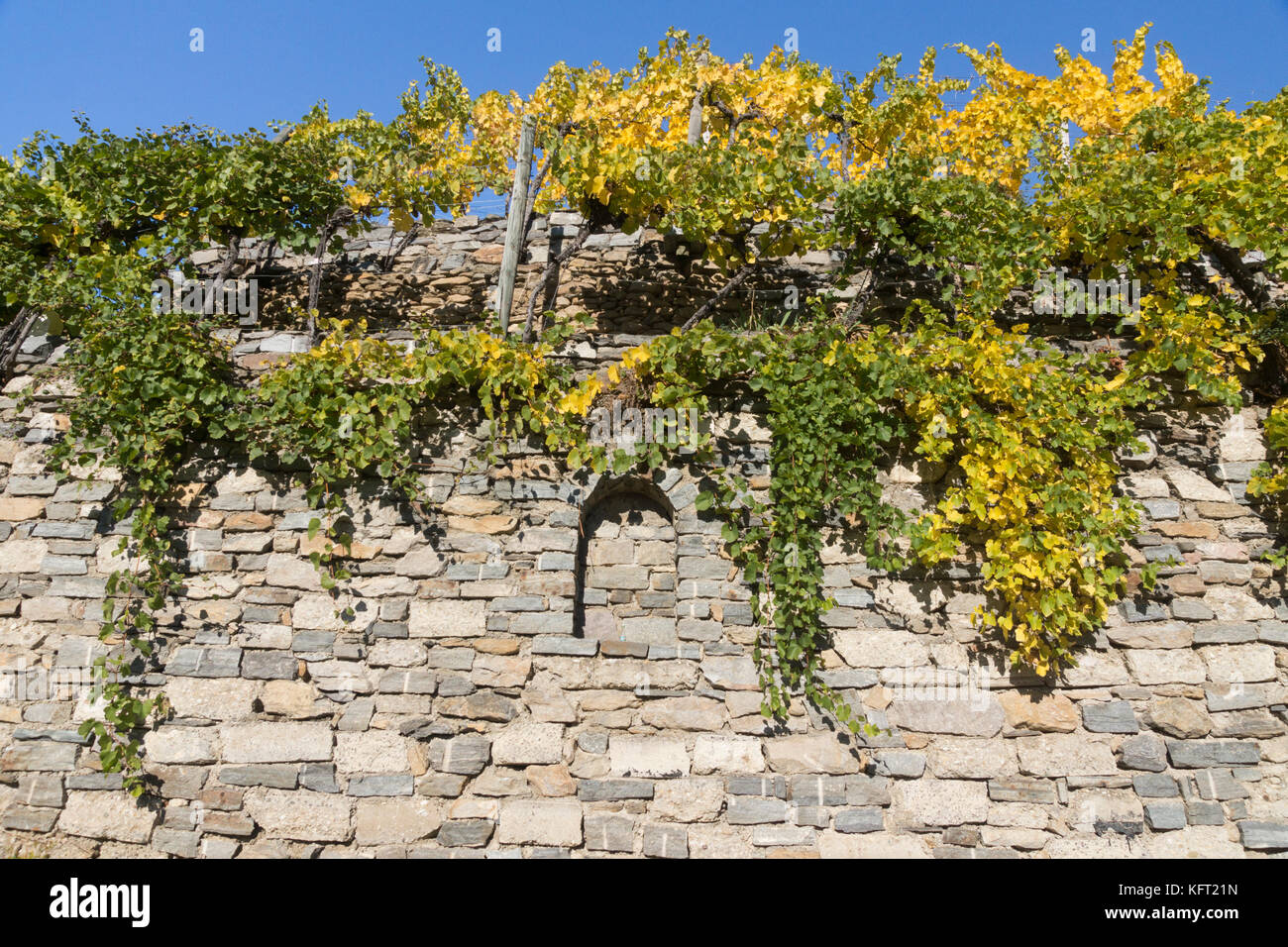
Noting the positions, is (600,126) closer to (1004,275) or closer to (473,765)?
(1004,275)

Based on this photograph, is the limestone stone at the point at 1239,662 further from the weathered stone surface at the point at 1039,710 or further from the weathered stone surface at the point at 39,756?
the weathered stone surface at the point at 39,756

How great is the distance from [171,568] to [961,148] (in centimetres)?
623

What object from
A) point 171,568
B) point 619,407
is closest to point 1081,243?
point 619,407

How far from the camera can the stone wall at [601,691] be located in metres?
3.71

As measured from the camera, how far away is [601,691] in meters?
A: 3.90

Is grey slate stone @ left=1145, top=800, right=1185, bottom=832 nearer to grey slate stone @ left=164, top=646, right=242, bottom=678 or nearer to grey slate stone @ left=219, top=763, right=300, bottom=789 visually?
grey slate stone @ left=219, top=763, right=300, bottom=789

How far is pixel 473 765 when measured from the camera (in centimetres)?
380

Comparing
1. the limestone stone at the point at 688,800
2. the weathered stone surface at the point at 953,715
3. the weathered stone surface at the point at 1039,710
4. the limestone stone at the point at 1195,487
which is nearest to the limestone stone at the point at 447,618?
the limestone stone at the point at 688,800

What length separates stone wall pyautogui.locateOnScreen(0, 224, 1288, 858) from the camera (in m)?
3.71

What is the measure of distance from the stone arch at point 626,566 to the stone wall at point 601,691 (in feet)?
0.05

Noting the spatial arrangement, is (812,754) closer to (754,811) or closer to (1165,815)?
(754,811)

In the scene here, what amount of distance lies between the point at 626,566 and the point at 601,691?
0.70 m

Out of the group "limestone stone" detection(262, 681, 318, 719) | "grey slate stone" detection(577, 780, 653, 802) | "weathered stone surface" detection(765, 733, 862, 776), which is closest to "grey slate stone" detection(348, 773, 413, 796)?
"limestone stone" detection(262, 681, 318, 719)

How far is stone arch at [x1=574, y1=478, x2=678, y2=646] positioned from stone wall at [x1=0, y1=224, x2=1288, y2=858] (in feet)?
0.05
